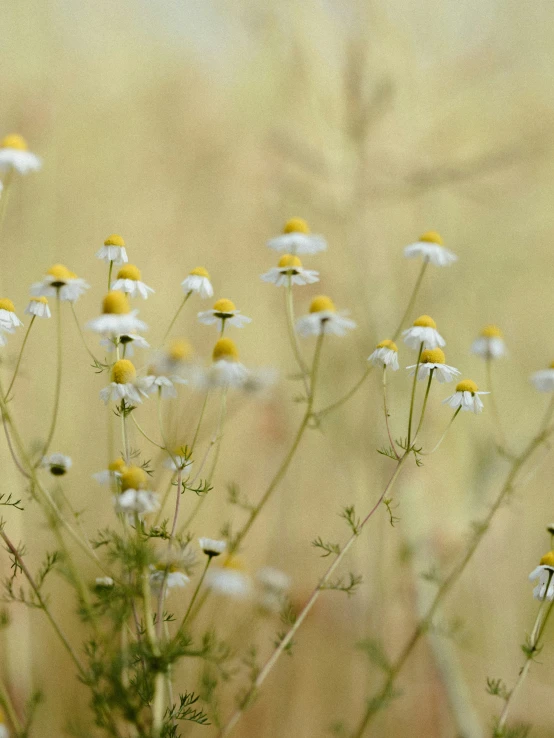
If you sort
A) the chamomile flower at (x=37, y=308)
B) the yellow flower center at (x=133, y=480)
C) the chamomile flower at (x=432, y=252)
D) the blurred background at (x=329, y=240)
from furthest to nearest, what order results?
the blurred background at (x=329, y=240), the chamomile flower at (x=432, y=252), the chamomile flower at (x=37, y=308), the yellow flower center at (x=133, y=480)

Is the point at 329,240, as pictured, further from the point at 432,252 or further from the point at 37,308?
the point at 37,308

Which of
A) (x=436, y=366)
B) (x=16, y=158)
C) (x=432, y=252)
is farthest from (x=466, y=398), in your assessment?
(x=16, y=158)

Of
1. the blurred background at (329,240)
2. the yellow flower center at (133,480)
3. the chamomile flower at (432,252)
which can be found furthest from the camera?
the blurred background at (329,240)

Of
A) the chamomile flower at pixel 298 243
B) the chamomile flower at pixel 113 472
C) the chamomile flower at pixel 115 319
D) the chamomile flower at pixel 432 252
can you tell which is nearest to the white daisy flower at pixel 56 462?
the chamomile flower at pixel 113 472

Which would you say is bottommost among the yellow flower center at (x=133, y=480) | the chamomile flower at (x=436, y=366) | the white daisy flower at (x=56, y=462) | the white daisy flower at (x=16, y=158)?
the yellow flower center at (x=133, y=480)

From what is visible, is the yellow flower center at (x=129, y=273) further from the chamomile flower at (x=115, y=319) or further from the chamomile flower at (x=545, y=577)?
the chamomile flower at (x=545, y=577)

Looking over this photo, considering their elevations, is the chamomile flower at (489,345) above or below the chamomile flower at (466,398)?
above

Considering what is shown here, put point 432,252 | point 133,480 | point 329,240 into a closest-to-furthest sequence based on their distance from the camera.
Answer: point 133,480 < point 432,252 < point 329,240

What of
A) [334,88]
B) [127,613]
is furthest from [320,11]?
[127,613]
